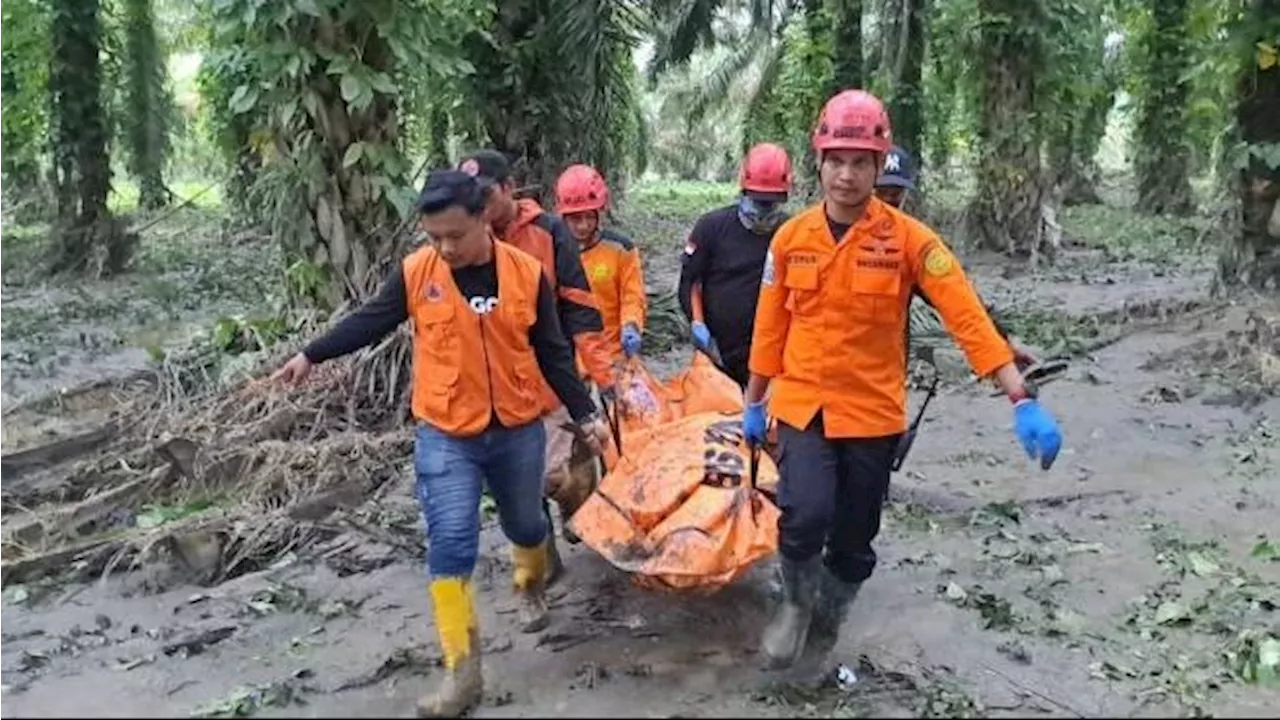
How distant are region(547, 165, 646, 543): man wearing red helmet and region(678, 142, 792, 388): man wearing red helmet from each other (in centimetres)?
23

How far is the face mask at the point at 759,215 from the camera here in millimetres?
5969

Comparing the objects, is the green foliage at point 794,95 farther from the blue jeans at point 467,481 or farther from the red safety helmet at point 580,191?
the blue jeans at point 467,481

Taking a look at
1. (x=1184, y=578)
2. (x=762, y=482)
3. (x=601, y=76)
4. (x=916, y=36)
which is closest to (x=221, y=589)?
(x=762, y=482)

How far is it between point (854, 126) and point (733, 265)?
194 centimetres

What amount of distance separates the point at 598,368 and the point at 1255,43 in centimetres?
717

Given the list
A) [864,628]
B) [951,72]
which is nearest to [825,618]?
[864,628]

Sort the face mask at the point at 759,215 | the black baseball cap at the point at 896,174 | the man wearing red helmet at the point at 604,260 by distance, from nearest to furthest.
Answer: the black baseball cap at the point at 896,174, the face mask at the point at 759,215, the man wearing red helmet at the point at 604,260

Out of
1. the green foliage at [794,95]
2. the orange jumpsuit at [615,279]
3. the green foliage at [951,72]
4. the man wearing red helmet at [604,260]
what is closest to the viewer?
the man wearing red helmet at [604,260]

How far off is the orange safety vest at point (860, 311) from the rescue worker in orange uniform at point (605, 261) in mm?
1713

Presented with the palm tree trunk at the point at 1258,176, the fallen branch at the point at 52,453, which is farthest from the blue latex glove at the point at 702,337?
the palm tree trunk at the point at 1258,176

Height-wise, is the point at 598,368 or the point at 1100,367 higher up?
the point at 598,368

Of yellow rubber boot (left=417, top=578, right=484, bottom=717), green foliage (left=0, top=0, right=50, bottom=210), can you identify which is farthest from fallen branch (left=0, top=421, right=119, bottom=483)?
green foliage (left=0, top=0, right=50, bottom=210)

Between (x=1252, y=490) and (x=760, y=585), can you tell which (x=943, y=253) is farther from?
(x=1252, y=490)

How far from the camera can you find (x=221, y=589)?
606 cm
